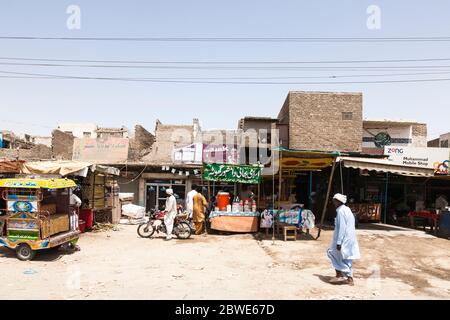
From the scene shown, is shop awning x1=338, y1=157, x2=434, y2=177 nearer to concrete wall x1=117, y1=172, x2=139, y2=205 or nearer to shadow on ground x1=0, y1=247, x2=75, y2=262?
shadow on ground x1=0, y1=247, x2=75, y2=262

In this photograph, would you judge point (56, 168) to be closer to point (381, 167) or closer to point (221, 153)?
point (221, 153)

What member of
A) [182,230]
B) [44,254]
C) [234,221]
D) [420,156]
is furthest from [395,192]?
[44,254]

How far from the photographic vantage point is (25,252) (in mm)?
8477

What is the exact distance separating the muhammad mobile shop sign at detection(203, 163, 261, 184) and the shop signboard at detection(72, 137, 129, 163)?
8.68 meters

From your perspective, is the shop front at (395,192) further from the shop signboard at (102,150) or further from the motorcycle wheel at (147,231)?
the shop signboard at (102,150)

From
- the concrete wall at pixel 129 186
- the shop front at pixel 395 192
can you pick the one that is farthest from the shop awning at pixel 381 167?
the concrete wall at pixel 129 186

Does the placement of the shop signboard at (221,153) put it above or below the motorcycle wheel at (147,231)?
above

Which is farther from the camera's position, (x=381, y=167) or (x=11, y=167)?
(x=381, y=167)

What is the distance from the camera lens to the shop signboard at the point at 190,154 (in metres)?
A: 19.8

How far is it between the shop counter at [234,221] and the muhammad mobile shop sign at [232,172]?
1.31 m

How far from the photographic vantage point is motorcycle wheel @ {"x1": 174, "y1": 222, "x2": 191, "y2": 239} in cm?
1209

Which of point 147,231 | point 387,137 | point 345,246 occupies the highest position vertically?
point 387,137

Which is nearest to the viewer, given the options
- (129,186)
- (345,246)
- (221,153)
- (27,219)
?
(345,246)

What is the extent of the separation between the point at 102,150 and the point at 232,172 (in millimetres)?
10597
